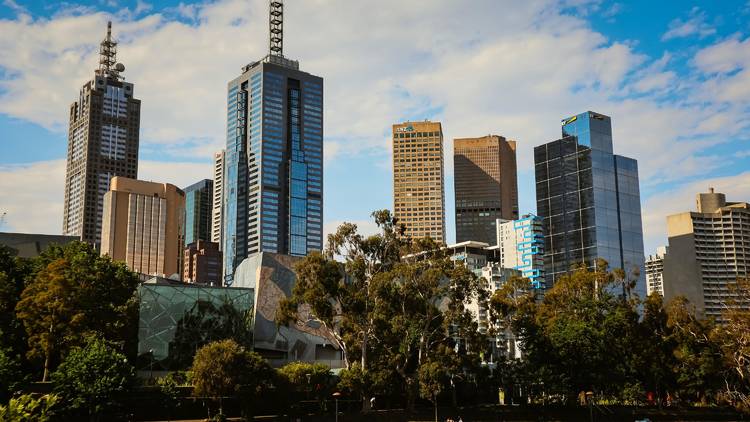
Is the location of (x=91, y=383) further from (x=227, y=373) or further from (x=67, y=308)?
(x=67, y=308)

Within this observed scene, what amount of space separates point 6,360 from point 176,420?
44.1 feet

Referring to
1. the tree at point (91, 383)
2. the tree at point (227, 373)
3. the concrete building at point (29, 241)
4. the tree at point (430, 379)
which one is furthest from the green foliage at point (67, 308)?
the concrete building at point (29, 241)

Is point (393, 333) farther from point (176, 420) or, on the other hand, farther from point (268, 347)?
point (268, 347)

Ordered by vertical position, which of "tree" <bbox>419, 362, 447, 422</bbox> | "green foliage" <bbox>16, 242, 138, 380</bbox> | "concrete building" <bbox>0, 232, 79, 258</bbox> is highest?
"concrete building" <bbox>0, 232, 79, 258</bbox>

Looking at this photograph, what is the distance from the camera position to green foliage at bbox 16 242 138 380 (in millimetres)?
60594

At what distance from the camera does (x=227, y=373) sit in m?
55.1

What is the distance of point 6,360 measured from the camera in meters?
50.2

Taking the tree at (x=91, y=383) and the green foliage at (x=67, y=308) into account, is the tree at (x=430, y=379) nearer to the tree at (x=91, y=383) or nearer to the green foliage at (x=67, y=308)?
Answer: the tree at (x=91, y=383)

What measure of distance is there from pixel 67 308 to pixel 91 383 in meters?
11.4

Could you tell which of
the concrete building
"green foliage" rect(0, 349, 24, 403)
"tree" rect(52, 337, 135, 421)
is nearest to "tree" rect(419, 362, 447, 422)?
"tree" rect(52, 337, 135, 421)

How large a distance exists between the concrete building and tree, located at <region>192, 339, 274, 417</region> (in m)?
58.2

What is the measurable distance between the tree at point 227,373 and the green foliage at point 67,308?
1187 cm

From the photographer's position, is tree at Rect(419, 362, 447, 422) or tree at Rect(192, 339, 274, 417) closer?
tree at Rect(192, 339, 274, 417)

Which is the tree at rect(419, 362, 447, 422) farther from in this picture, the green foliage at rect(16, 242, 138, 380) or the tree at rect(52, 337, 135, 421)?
the green foliage at rect(16, 242, 138, 380)
